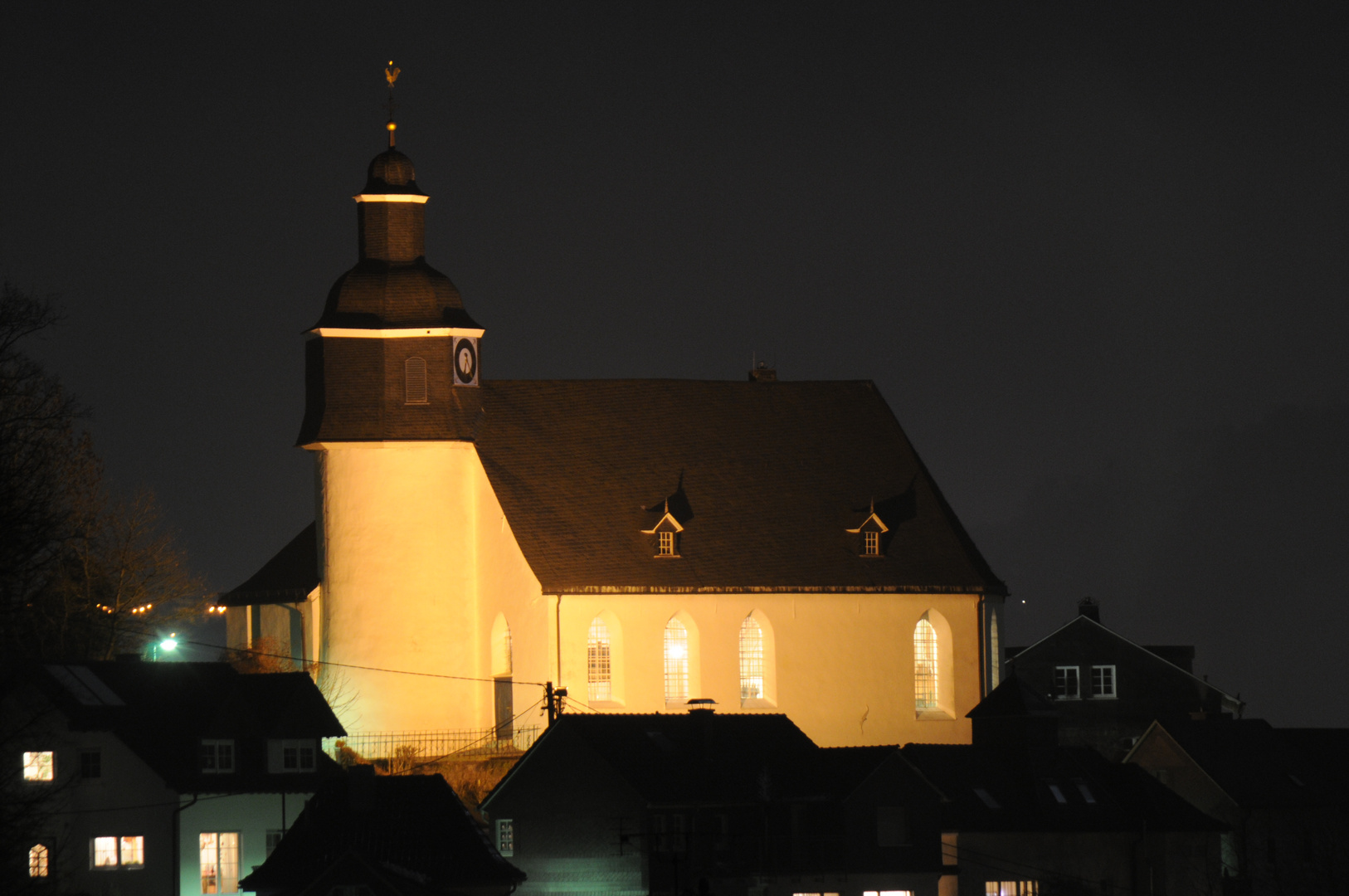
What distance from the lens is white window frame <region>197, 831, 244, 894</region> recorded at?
5775 cm

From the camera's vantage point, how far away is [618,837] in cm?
5756

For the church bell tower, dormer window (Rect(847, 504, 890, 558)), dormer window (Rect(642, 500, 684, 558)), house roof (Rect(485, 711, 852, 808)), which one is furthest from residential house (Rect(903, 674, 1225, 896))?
the church bell tower

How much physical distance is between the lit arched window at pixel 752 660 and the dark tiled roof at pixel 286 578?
11794 millimetres

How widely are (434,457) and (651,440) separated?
604cm

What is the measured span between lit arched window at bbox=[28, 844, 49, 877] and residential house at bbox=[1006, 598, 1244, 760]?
40897 millimetres

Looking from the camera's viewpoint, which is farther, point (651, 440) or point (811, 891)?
point (651, 440)

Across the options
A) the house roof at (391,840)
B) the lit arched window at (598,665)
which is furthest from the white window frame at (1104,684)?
the house roof at (391,840)

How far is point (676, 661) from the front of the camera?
7100 centimetres

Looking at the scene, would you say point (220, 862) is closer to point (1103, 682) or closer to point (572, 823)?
point (572, 823)

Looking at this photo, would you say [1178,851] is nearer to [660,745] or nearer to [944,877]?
[944,877]

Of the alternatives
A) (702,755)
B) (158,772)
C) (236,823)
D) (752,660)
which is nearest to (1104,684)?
(752,660)

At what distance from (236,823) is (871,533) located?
21.1m

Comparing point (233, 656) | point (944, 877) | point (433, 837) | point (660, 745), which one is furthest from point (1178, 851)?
point (233, 656)

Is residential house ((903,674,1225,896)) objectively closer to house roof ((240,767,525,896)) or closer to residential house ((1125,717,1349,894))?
residential house ((1125,717,1349,894))
